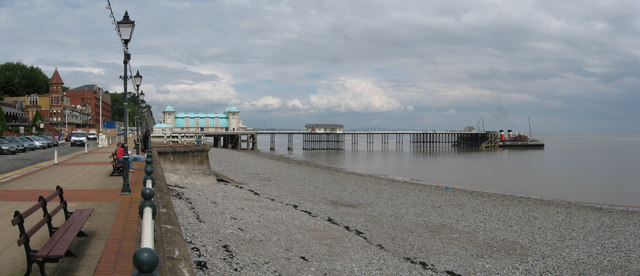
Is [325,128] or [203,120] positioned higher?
[203,120]

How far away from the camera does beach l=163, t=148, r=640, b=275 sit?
9086mm

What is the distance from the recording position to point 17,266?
16.7 ft

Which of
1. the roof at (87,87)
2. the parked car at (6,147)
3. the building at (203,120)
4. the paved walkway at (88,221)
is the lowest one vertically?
the paved walkway at (88,221)

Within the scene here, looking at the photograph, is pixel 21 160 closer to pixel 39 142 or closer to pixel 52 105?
pixel 39 142

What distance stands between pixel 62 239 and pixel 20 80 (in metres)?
105

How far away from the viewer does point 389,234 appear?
12.5 metres

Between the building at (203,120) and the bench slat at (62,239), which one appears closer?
the bench slat at (62,239)

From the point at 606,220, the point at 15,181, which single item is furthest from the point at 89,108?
the point at 606,220

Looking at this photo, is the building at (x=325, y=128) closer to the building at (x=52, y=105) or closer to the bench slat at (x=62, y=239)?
the building at (x=52, y=105)

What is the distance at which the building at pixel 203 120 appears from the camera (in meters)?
88.9

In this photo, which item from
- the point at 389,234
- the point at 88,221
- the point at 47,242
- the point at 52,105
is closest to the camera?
the point at 47,242

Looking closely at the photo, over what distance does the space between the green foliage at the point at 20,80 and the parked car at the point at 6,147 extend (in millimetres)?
73713

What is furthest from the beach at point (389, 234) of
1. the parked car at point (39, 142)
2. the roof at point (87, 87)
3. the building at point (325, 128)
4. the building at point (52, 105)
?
the roof at point (87, 87)

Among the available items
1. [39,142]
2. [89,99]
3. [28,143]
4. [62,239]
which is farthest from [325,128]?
[62,239]
